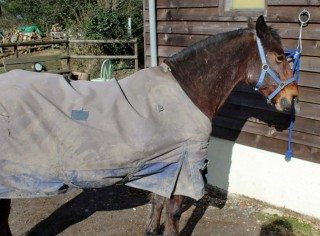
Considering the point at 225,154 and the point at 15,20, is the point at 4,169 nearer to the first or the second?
the point at 225,154

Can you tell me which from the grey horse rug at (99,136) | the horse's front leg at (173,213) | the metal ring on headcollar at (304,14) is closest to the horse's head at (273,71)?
the grey horse rug at (99,136)

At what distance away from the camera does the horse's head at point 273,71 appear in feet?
9.48

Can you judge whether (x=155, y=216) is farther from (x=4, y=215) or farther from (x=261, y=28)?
(x=261, y=28)

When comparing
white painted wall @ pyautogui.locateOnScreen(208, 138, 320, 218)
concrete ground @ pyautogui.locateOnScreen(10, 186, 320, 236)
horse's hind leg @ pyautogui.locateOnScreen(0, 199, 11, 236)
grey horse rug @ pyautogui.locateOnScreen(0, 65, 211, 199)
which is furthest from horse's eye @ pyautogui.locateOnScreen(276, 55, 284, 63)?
horse's hind leg @ pyautogui.locateOnScreen(0, 199, 11, 236)

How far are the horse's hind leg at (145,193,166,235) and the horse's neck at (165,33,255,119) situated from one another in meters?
0.99

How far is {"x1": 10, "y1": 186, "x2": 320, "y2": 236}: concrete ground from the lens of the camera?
384cm

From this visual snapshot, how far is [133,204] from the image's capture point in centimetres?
439

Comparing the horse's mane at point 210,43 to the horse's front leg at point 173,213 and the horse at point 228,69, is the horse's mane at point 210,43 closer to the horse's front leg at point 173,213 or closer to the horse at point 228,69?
the horse at point 228,69

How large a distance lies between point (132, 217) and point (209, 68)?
2.04 metres

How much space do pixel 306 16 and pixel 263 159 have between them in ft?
5.33

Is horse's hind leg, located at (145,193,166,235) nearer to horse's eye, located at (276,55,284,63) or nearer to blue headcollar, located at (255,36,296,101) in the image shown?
blue headcollar, located at (255,36,296,101)

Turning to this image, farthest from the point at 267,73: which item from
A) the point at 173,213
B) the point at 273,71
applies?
the point at 173,213

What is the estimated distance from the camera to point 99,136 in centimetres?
256

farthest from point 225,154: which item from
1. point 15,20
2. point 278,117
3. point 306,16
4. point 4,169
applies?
point 15,20
